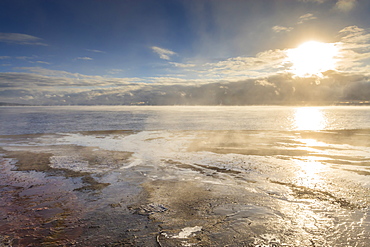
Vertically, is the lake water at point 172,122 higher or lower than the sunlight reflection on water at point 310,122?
lower

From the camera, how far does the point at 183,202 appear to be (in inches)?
303

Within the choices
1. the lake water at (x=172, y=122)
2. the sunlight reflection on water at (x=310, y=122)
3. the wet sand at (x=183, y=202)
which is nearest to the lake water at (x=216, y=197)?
the wet sand at (x=183, y=202)

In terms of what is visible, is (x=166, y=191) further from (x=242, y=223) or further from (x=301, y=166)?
(x=301, y=166)

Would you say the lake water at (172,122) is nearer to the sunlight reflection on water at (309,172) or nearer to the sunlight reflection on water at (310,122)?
the sunlight reflection on water at (310,122)

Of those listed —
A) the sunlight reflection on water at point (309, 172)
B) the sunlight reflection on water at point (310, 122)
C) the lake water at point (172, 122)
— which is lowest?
the lake water at point (172, 122)

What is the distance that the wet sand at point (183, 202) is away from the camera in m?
5.61

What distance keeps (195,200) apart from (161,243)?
2696 mm

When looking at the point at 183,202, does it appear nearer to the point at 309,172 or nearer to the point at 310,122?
the point at 309,172

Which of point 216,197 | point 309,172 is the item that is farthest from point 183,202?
point 309,172

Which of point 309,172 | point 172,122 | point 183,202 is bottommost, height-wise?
point 172,122

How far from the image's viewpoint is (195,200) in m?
7.88

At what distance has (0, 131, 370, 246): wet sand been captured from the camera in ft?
18.4

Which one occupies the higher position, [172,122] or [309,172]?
[309,172]

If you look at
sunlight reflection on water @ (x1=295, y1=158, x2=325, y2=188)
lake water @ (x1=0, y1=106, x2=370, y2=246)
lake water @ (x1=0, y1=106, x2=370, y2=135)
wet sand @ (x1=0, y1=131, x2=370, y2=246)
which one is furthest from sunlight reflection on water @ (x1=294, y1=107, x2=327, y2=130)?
sunlight reflection on water @ (x1=295, y1=158, x2=325, y2=188)
